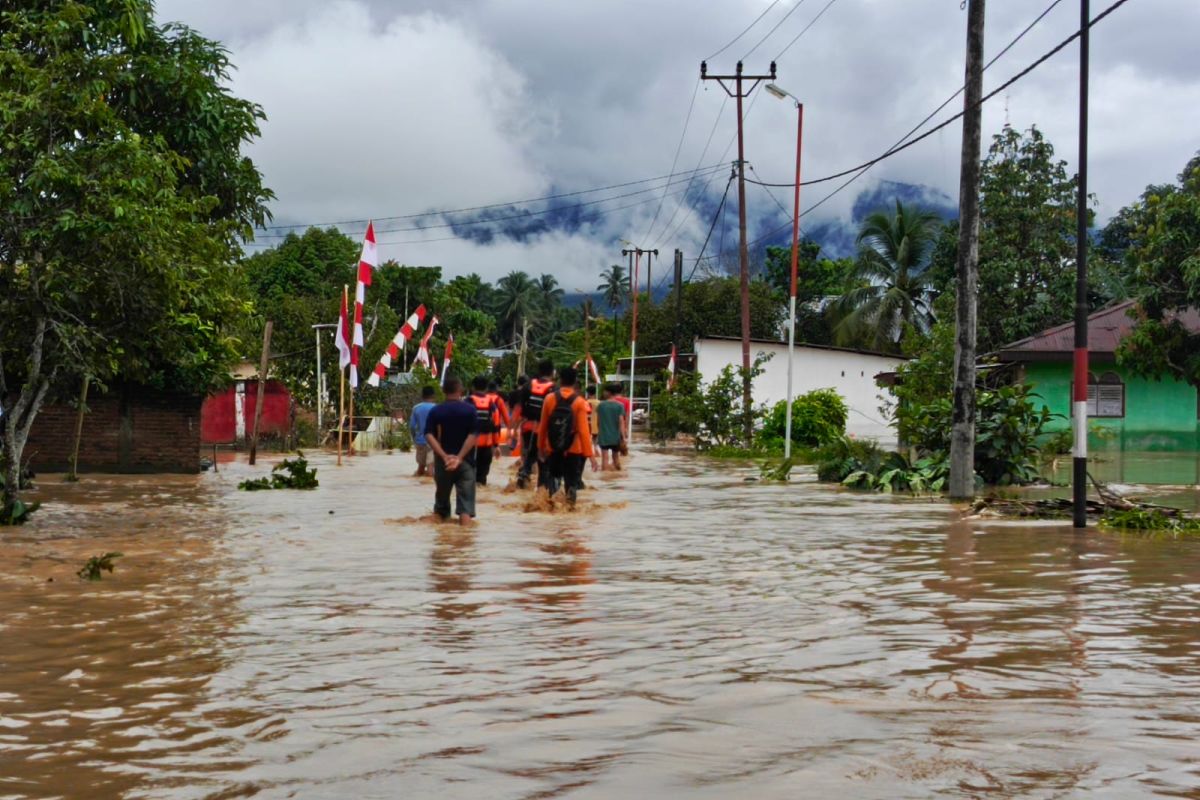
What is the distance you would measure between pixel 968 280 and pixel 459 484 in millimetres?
8917

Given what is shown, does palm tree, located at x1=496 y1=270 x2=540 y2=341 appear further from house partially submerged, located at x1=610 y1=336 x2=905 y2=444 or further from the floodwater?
the floodwater

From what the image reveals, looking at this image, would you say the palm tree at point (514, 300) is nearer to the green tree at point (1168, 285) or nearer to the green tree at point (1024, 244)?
the green tree at point (1024, 244)

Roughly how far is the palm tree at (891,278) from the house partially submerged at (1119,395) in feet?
67.2

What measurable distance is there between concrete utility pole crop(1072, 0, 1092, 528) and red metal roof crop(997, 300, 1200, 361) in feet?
66.1

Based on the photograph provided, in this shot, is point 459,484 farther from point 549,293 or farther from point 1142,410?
point 549,293

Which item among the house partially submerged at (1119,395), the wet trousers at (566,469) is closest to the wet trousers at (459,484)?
the wet trousers at (566,469)

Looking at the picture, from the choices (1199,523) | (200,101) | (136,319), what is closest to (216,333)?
(200,101)

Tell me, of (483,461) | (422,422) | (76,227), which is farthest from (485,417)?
(76,227)

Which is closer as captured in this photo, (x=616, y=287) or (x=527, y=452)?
(x=527, y=452)

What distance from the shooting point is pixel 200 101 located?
22.0 m

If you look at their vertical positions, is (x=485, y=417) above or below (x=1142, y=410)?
below

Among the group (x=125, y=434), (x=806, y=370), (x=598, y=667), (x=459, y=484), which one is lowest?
(x=598, y=667)

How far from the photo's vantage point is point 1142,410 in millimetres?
37562

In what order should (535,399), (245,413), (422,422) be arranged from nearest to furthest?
(535,399) < (422,422) < (245,413)
